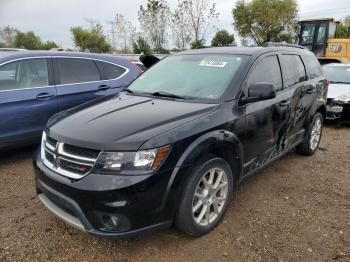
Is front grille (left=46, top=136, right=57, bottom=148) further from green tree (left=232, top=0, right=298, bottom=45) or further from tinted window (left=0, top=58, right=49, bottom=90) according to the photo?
green tree (left=232, top=0, right=298, bottom=45)

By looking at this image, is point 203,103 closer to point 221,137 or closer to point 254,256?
point 221,137

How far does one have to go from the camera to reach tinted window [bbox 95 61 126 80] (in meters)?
5.82

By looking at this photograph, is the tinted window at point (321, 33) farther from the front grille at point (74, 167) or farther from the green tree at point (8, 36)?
the green tree at point (8, 36)

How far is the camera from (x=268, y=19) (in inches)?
1390

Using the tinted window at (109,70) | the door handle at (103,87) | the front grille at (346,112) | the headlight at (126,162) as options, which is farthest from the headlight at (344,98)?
the headlight at (126,162)

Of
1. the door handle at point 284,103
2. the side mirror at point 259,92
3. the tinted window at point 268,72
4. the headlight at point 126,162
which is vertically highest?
the tinted window at point 268,72

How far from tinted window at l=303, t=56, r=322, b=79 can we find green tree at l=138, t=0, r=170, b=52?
68.0 ft

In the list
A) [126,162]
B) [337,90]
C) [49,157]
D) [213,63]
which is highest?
[213,63]

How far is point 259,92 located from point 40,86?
3.26 m

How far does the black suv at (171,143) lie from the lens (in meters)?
2.62

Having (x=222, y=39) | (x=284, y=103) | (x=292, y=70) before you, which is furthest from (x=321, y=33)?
(x=222, y=39)

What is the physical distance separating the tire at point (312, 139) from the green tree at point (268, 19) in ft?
105

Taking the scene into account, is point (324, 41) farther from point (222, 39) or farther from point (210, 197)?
point (222, 39)

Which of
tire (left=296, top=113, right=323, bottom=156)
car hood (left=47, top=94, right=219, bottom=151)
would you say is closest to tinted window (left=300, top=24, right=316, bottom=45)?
tire (left=296, top=113, right=323, bottom=156)
